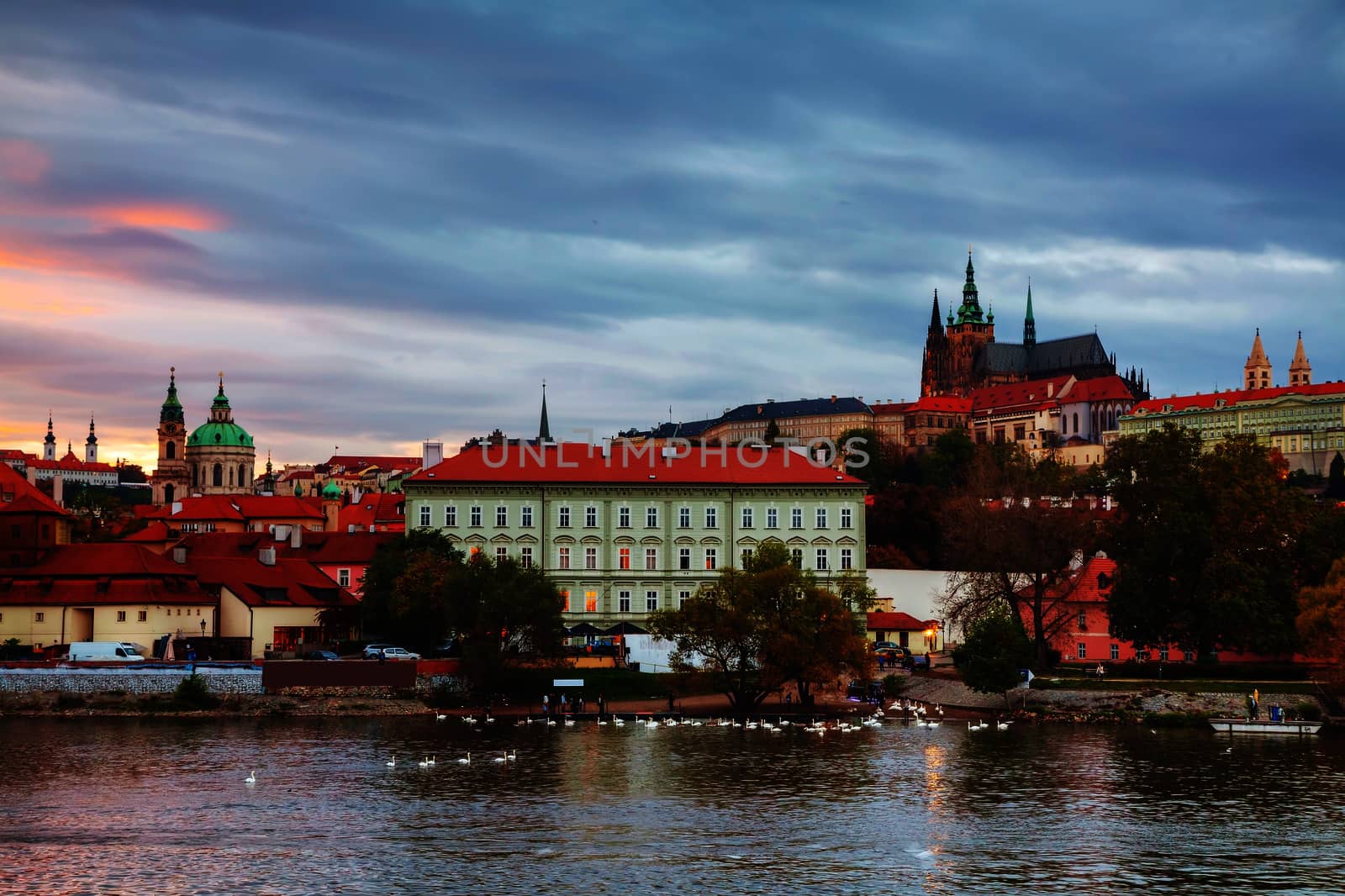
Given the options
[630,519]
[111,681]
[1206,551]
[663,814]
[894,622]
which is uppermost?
[630,519]

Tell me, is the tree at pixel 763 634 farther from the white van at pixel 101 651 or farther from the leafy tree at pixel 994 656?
the white van at pixel 101 651

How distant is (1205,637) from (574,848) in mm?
47096

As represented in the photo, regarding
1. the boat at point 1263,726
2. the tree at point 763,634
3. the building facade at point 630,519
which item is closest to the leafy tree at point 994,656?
the tree at point 763,634

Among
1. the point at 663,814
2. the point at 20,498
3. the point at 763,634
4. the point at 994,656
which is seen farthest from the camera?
the point at 20,498

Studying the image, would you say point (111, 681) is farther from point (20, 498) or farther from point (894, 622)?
point (894, 622)

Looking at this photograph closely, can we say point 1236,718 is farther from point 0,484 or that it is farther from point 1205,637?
point 0,484

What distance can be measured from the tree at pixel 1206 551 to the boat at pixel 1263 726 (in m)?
6.01

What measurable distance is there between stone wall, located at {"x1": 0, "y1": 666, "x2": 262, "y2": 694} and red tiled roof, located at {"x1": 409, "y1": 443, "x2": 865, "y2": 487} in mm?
22975

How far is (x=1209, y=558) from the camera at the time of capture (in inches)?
3041

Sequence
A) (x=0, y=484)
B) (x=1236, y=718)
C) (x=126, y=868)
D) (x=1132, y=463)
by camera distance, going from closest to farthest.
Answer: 1. (x=126, y=868)
2. (x=1236, y=718)
3. (x=1132, y=463)
4. (x=0, y=484)

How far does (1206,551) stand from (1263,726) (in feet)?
36.7

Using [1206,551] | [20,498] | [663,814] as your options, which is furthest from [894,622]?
[663,814]

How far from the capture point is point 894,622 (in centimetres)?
10462

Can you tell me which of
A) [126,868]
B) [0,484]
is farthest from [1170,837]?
[0,484]
